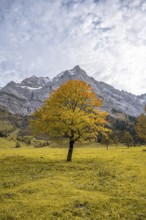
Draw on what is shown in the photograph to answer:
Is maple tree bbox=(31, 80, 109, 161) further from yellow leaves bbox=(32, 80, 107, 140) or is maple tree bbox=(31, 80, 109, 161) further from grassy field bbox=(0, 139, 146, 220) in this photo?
grassy field bbox=(0, 139, 146, 220)

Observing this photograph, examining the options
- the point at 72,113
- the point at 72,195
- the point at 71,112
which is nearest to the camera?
the point at 72,195

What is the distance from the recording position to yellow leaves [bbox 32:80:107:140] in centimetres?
5150

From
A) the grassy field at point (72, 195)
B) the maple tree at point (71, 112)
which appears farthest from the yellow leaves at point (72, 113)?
the grassy field at point (72, 195)

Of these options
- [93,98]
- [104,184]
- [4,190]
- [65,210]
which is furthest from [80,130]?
[65,210]

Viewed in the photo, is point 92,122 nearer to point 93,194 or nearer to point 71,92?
point 71,92

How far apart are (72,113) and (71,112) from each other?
1.68 ft

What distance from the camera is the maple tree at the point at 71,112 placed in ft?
170

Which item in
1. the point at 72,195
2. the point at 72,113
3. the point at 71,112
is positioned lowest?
the point at 72,195

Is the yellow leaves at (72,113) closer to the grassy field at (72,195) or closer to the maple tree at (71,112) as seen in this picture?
the maple tree at (71,112)

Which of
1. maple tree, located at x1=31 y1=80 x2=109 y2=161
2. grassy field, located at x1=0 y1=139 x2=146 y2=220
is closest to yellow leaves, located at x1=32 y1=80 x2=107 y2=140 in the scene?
maple tree, located at x1=31 y1=80 x2=109 y2=161

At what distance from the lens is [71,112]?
167 ft

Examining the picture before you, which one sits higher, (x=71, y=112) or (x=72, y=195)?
(x=71, y=112)

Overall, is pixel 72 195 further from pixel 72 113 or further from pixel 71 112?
pixel 71 112

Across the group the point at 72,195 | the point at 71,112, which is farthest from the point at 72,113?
the point at 72,195
